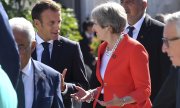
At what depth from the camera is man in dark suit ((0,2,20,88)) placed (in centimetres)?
389

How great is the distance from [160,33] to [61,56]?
3.40 ft

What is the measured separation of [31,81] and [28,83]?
0.03 meters

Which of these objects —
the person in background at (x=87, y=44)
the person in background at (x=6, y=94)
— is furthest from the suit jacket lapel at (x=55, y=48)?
the person in background at (x=87, y=44)

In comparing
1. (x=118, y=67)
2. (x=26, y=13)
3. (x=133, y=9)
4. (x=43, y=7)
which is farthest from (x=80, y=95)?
(x=26, y=13)

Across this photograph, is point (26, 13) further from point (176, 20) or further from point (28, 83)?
point (176, 20)

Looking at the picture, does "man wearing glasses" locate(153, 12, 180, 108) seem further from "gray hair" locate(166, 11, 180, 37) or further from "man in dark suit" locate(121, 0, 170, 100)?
"man in dark suit" locate(121, 0, 170, 100)

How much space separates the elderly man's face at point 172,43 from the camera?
4016mm

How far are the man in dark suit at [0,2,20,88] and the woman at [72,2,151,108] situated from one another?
1.20m

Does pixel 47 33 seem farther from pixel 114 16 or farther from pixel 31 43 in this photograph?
pixel 31 43

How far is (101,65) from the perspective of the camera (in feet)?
18.1

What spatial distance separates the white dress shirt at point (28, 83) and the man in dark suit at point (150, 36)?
1.89 meters

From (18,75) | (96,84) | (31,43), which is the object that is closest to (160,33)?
→ (96,84)

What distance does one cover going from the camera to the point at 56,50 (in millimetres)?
5852

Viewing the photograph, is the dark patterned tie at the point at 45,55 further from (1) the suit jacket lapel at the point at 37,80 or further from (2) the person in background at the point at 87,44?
(2) the person in background at the point at 87,44
